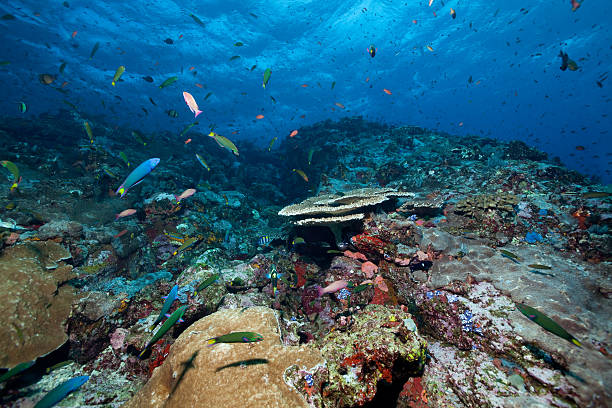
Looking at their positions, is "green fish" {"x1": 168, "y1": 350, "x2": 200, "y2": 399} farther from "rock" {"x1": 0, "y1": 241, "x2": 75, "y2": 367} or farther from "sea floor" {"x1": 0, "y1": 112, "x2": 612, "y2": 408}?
"rock" {"x1": 0, "y1": 241, "x2": 75, "y2": 367}

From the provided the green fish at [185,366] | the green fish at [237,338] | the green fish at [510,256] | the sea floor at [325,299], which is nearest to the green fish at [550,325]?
the sea floor at [325,299]

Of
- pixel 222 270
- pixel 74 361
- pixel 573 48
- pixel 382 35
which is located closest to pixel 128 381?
pixel 74 361

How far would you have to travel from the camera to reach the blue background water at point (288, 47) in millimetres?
22219

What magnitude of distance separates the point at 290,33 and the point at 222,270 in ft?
102

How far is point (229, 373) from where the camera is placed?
2.57m

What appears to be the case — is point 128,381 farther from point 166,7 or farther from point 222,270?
point 166,7

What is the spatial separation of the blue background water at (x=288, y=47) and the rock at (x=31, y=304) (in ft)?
50.2

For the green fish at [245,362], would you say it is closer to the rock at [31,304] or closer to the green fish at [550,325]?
the green fish at [550,325]

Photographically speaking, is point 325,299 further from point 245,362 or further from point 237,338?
point 237,338

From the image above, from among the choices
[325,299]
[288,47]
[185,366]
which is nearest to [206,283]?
[185,366]

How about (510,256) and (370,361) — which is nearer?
(370,361)

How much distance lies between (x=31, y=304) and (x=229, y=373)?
402 centimetres

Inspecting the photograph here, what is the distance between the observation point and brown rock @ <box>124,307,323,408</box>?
7.71 feet

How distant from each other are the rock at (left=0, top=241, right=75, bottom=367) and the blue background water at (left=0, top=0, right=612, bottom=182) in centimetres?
1529
